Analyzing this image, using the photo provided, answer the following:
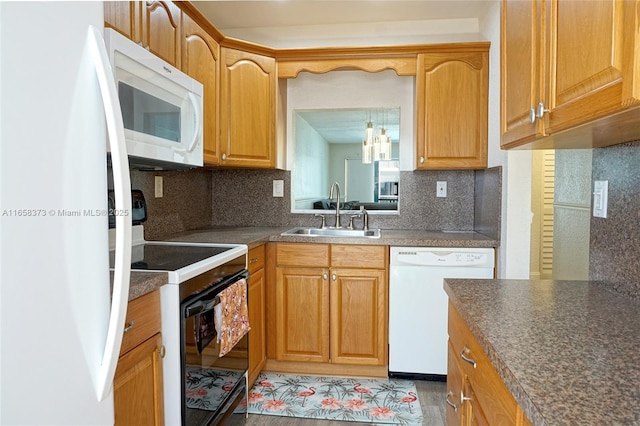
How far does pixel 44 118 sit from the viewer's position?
672mm

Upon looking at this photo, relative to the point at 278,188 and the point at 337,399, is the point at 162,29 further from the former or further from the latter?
the point at 337,399

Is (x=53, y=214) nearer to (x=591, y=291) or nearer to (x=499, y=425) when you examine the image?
(x=499, y=425)

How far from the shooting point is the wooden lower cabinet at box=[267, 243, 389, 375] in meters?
2.57

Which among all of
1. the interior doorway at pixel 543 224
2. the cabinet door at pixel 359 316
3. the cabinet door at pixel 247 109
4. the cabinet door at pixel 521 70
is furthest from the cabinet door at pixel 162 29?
the interior doorway at pixel 543 224

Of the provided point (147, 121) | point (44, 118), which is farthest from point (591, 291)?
point (147, 121)

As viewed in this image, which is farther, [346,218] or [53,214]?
[346,218]

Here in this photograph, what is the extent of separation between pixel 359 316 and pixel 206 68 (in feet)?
5.70

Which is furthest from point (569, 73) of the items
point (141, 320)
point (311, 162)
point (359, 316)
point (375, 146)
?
point (311, 162)

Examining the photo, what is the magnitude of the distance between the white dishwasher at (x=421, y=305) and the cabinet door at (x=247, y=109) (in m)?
1.11

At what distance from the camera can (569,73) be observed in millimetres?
895

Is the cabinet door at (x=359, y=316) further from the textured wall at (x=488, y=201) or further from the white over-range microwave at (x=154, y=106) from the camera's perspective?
the white over-range microwave at (x=154, y=106)

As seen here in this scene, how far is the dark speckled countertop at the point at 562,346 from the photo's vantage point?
603mm

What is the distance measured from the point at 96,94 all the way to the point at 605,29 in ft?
3.09

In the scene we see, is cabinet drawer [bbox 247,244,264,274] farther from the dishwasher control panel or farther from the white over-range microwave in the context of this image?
the dishwasher control panel
